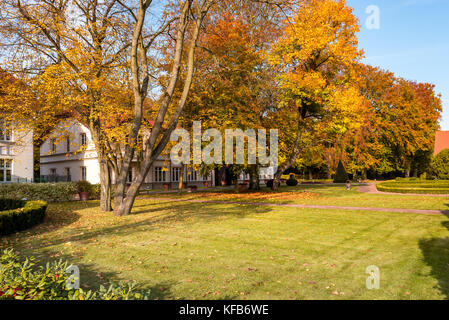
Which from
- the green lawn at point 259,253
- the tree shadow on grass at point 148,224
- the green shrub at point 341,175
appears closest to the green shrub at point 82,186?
the tree shadow on grass at point 148,224

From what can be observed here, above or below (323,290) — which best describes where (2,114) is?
above

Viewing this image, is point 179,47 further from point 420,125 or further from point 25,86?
point 420,125

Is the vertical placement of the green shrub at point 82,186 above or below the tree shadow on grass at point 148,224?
above

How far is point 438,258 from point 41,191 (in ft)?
77.9

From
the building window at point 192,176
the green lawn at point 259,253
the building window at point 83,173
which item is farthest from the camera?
the building window at point 192,176

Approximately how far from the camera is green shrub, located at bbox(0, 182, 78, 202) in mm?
20984

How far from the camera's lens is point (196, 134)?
2145cm

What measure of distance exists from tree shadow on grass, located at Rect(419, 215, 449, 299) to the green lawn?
0.02m

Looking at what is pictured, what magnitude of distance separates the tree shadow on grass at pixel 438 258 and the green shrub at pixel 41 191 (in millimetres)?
22001

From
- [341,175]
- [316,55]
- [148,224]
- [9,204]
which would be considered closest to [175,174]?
[316,55]

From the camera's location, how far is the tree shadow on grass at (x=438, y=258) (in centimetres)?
541

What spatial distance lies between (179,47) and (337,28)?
1633 centimetres

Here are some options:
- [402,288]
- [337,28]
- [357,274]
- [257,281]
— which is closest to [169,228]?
[257,281]

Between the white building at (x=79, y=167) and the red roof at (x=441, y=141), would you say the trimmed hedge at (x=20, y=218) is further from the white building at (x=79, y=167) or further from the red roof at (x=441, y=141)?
the red roof at (x=441, y=141)
